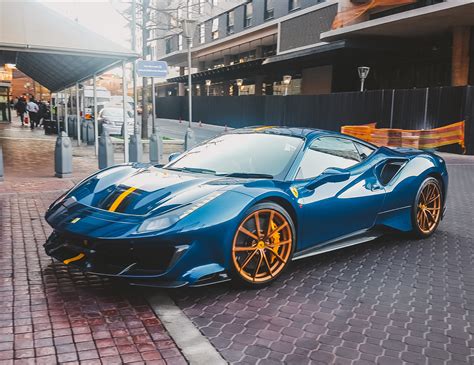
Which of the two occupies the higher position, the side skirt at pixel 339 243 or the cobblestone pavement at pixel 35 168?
the side skirt at pixel 339 243

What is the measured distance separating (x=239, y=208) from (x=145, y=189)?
854mm

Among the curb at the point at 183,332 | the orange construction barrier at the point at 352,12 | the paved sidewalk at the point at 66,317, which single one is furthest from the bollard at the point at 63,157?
the orange construction barrier at the point at 352,12

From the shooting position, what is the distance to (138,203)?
396 centimetres

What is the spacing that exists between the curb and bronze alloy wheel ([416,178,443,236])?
10.9 ft

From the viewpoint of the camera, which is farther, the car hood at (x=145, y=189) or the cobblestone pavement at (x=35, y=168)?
the cobblestone pavement at (x=35, y=168)

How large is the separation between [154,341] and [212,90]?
1799 inches

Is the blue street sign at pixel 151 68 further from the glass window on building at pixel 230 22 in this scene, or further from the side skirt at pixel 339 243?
the glass window on building at pixel 230 22

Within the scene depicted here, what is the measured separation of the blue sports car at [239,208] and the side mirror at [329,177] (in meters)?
0.01

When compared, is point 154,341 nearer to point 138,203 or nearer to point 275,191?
point 138,203

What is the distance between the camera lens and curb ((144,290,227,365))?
119 inches

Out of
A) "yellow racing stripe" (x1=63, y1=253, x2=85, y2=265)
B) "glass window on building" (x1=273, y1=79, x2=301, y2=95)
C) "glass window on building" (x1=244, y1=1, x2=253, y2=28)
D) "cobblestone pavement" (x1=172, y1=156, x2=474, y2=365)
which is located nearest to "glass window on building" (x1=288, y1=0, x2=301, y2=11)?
"glass window on building" (x1=273, y1=79, x2=301, y2=95)

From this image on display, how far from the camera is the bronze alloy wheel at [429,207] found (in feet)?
19.1

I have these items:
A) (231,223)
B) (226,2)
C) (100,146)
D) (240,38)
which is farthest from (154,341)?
(226,2)

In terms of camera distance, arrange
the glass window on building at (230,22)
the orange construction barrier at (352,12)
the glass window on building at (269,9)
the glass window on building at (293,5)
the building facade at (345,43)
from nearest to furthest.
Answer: the building facade at (345,43) < the orange construction barrier at (352,12) < the glass window on building at (293,5) < the glass window on building at (269,9) < the glass window on building at (230,22)
